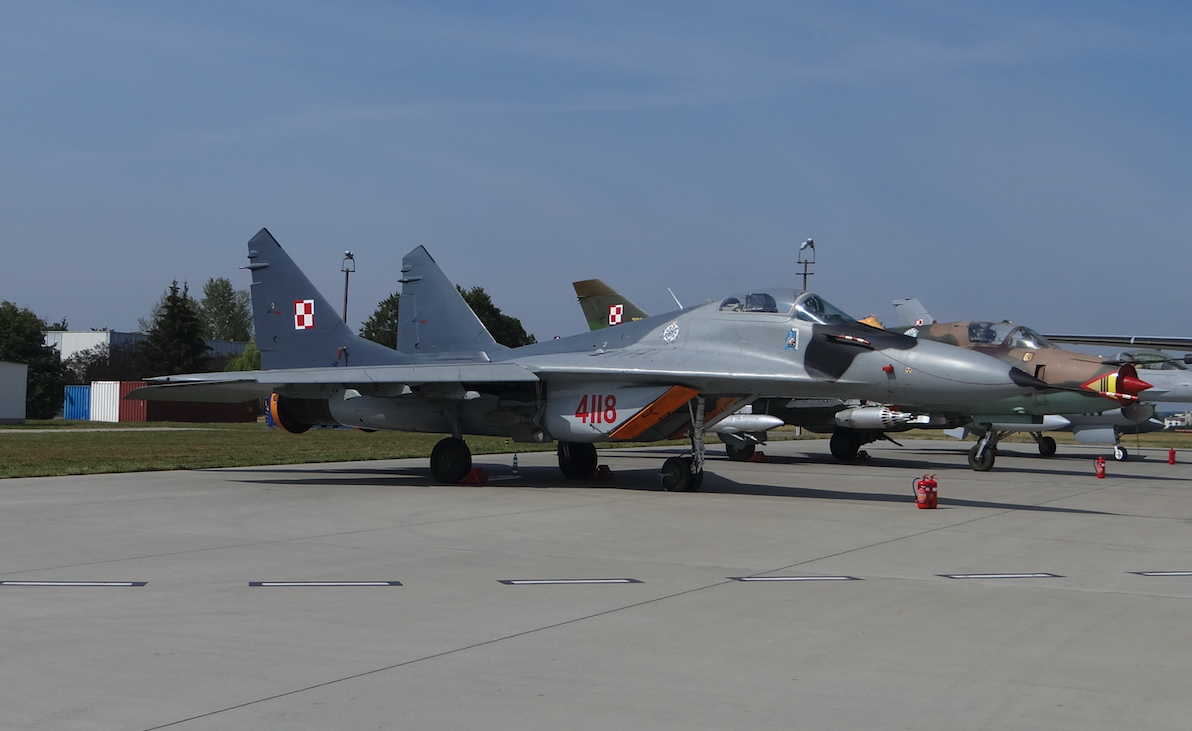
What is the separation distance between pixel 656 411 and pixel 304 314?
699 centimetres

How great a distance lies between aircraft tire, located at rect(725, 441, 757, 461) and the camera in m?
21.6

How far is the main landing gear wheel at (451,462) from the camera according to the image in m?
14.9

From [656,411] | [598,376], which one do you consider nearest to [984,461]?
[656,411]

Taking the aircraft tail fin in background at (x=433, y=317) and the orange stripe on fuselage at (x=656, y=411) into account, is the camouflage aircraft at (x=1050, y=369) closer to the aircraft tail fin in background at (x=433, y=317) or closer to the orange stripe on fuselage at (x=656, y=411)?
the orange stripe on fuselage at (x=656, y=411)

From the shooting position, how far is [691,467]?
536 inches

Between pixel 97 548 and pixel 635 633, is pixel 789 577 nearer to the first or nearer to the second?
pixel 635 633

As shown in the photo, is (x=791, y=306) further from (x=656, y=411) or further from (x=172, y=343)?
(x=172, y=343)

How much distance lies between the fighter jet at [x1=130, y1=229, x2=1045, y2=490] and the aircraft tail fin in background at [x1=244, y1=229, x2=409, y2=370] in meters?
0.02

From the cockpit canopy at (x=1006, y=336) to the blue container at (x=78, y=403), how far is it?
5135 centimetres

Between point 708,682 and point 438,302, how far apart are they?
1400 cm

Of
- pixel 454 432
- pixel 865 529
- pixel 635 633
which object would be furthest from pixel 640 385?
pixel 635 633

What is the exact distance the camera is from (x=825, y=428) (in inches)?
890

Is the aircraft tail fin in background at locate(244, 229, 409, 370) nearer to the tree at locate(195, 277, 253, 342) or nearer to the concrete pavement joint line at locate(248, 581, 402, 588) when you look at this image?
the concrete pavement joint line at locate(248, 581, 402, 588)

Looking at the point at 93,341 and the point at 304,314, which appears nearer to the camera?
Result: the point at 304,314
